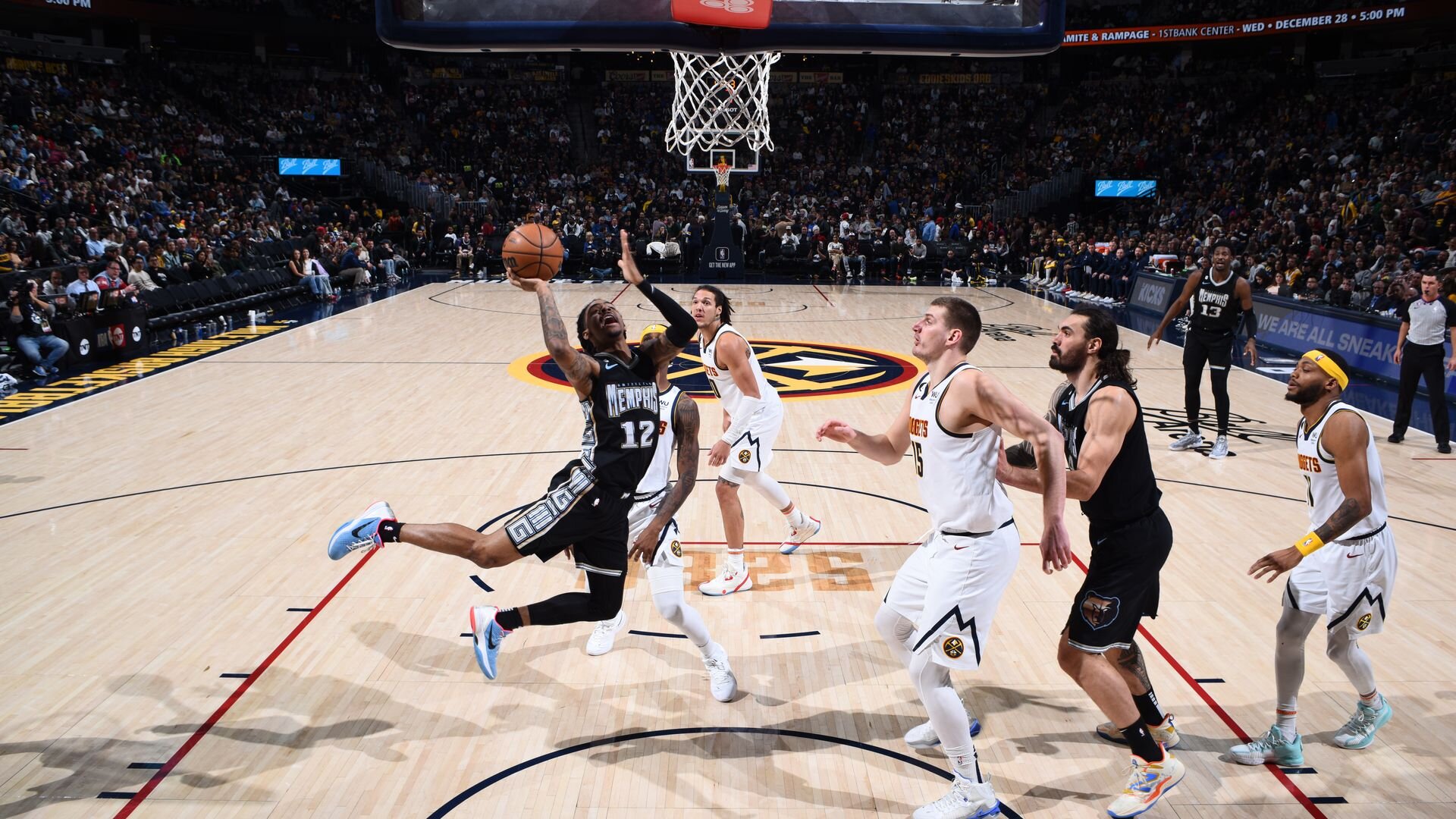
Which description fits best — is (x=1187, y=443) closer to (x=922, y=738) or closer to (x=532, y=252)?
(x=922, y=738)

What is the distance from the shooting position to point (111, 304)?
14.2 meters

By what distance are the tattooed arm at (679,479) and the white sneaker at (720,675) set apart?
607 mm

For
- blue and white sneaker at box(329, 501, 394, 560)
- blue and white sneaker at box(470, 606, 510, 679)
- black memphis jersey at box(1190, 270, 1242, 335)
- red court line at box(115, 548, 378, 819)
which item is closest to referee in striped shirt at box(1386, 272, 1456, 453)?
black memphis jersey at box(1190, 270, 1242, 335)

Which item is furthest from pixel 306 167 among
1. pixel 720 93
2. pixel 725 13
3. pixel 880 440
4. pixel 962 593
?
pixel 962 593

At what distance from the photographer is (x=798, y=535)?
7254 millimetres

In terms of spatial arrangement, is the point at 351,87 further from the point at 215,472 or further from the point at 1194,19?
the point at 215,472

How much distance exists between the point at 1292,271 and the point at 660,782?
17920 mm

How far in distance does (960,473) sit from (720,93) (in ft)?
45.5

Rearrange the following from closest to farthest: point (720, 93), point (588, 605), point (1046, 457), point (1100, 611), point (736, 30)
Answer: point (1046, 457) → point (1100, 611) → point (588, 605) → point (736, 30) → point (720, 93)

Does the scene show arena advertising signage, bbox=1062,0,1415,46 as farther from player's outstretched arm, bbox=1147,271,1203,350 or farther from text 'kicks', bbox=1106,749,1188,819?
text 'kicks', bbox=1106,749,1188,819

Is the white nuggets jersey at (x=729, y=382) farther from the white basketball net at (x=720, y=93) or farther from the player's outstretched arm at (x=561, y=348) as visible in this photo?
the white basketball net at (x=720, y=93)

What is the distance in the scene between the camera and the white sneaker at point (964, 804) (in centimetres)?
401

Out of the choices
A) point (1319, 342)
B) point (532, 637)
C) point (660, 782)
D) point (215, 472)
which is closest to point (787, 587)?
point (532, 637)

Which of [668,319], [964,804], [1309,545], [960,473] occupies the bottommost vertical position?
[964,804]
